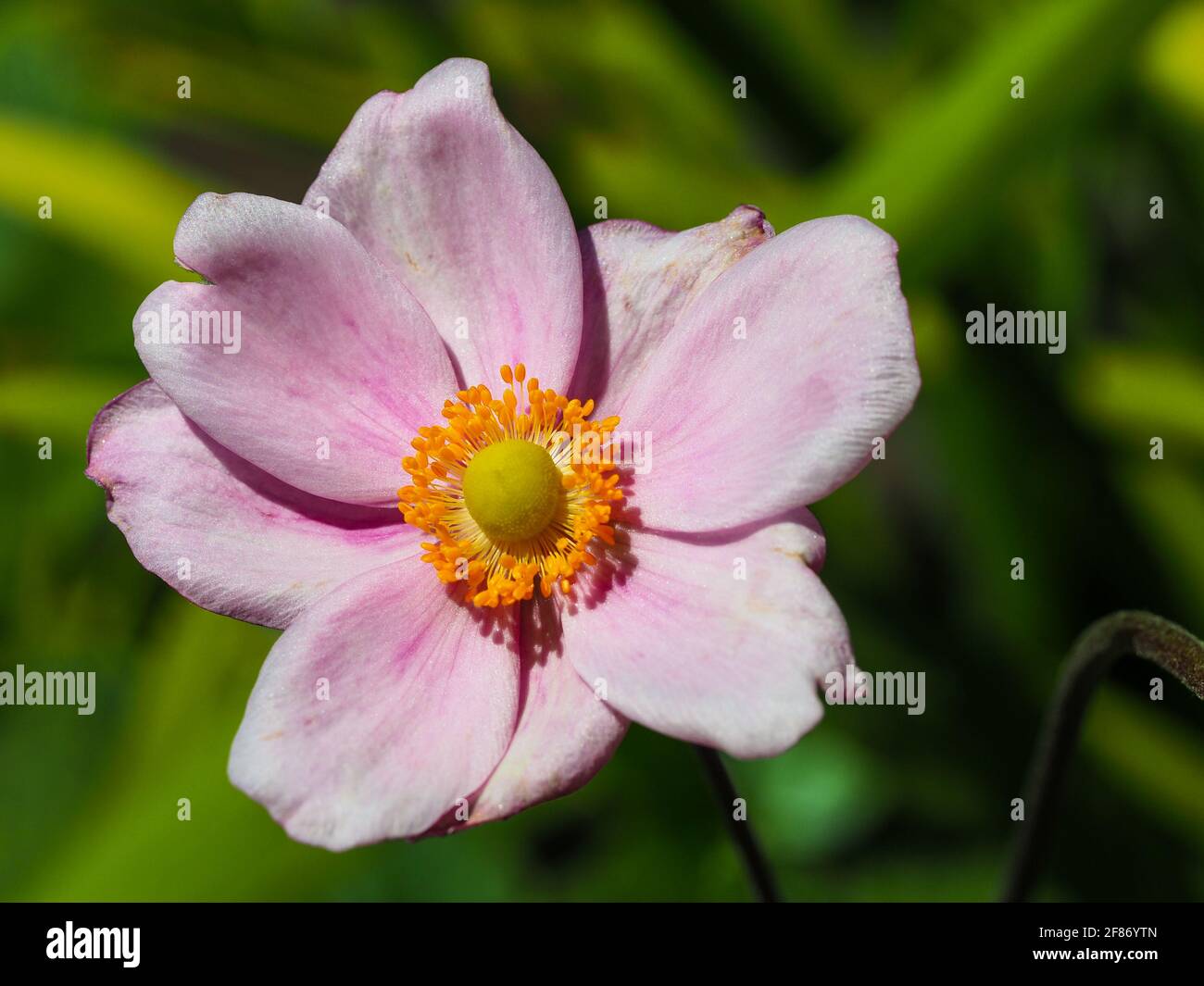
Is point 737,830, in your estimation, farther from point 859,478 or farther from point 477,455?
point 859,478

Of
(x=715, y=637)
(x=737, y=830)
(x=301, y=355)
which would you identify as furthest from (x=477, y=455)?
(x=737, y=830)

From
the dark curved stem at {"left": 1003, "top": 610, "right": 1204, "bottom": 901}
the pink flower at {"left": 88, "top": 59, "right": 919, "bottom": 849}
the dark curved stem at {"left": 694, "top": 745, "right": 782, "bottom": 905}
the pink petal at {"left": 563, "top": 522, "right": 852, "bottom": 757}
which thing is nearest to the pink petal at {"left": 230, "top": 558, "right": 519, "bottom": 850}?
the pink flower at {"left": 88, "top": 59, "right": 919, "bottom": 849}

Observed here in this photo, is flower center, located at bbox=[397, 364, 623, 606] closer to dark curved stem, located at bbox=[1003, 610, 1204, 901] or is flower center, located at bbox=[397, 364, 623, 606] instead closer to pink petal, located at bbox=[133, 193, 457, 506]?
pink petal, located at bbox=[133, 193, 457, 506]

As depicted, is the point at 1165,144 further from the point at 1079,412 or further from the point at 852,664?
the point at 852,664

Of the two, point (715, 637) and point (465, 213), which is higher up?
point (465, 213)

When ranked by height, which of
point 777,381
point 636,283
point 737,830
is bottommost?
point 737,830
